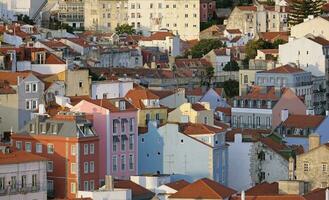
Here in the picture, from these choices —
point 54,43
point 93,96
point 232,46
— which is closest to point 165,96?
point 93,96

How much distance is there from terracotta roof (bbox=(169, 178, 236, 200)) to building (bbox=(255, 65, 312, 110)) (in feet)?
117

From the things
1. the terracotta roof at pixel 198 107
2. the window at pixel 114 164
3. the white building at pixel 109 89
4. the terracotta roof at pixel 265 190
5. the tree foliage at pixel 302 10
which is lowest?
the window at pixel 114 164

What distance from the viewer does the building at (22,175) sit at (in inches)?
2977

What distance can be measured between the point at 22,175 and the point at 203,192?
7715 millimetres

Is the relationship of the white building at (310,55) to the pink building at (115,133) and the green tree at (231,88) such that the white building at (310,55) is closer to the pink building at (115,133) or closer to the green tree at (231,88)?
the green tree at (231,88)

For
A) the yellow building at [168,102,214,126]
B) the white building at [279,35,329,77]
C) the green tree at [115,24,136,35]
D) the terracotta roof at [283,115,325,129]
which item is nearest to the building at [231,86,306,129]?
the terracotta roof at [283,115,325,129]

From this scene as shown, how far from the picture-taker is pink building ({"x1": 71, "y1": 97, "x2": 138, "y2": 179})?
85.1 meters

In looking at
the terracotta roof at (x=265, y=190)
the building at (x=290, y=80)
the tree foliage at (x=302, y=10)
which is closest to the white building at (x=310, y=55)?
the building at (x=290, y=80)

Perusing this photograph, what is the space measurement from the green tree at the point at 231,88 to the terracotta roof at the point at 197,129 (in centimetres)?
2844

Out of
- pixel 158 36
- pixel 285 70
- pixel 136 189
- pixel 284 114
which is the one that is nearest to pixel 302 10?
pixel 158 36

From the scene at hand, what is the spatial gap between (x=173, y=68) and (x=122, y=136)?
38333mm

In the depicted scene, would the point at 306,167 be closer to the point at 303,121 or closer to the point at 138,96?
the point at 138,96

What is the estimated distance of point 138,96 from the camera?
94188mm

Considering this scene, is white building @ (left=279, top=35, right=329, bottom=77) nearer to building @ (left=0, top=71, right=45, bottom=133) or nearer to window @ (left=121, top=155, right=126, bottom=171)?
building @ (left=0, top=71, right=45, bottom=133)
